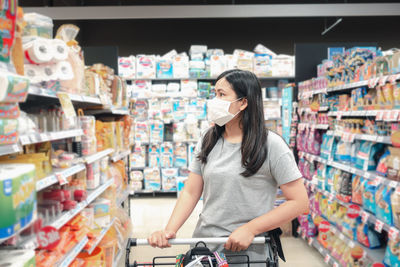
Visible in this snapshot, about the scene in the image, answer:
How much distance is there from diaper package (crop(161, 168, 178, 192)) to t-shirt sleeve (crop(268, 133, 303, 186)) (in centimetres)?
558

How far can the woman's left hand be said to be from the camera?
1.54 meters

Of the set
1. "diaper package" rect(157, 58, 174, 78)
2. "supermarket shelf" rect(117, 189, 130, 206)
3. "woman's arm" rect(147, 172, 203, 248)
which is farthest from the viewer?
"diaper package" rect(157, 58, 174, 78)

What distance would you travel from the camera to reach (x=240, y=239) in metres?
1.54

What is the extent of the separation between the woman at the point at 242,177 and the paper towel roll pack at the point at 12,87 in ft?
2.67

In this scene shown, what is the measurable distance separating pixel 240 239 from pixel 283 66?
6192mm

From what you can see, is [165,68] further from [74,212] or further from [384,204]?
[384,204]

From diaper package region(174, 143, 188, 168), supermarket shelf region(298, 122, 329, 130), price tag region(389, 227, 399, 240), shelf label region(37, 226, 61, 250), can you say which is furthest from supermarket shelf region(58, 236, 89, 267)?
diaper package region(174, 143, 188, 168)

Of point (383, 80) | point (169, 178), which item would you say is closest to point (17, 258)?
point (383, 80)

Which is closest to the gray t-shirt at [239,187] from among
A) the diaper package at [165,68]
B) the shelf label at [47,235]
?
the shelf label at [47,235]

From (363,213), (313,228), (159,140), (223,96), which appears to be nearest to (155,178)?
(159,140)

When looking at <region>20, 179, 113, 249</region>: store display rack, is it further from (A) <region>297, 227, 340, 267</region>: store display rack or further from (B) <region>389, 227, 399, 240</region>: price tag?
(A) <region>297, 227, 340, 267</region>: store display rack

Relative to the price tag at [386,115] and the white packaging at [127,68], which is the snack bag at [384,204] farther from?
the white packaging at [127,68]

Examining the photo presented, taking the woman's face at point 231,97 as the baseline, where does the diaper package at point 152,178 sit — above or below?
below

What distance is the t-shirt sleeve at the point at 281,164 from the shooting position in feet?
5.40
